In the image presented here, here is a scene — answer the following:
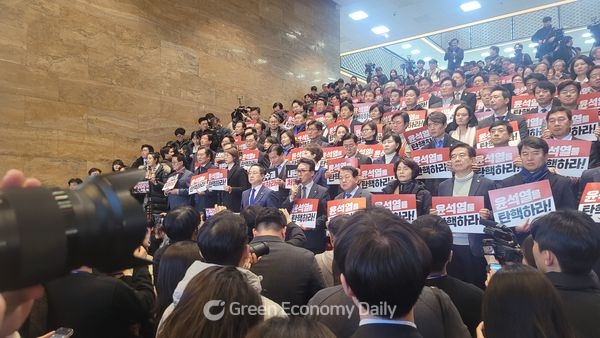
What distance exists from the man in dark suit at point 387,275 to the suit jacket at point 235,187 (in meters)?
4.65

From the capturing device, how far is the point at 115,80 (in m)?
9.60

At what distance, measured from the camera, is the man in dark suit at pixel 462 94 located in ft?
22.3

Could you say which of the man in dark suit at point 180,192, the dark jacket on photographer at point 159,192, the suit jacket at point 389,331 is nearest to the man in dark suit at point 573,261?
the suit jacket at point 389,331

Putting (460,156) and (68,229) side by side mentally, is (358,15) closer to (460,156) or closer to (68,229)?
(460,156)

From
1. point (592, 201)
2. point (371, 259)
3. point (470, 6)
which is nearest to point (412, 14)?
point (470, 6)

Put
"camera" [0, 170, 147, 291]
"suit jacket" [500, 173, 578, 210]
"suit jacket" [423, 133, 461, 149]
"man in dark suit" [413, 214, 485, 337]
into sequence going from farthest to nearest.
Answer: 1. "suit jacket" [423, 133, 461, 149]
2. "suit jacket" [500, 173, 578, 210]
3. "man in dark suit" [413, 214, 485, 337]
4. "camera" [0, 170, 147, 291]

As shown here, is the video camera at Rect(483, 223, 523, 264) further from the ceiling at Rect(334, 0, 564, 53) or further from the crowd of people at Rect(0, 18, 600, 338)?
the ceiling at Rect(334, 0, 564, 53)

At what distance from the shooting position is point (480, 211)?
3381mm

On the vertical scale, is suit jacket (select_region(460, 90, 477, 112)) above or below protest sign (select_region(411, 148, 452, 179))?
above

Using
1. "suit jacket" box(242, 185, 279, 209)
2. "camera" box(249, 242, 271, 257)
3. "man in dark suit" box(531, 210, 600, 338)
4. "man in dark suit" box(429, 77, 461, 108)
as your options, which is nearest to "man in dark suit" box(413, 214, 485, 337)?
"man in dark suit" box(531, 210, 600, 338)

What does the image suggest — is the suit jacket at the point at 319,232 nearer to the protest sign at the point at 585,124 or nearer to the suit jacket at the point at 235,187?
the suit jacket at the point at 235,187

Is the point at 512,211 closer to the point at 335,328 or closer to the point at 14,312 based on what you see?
the point at 335,328

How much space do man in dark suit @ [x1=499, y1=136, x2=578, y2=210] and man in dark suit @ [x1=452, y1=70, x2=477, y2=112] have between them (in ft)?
10.3

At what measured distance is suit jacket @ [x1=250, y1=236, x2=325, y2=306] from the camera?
2281mm
